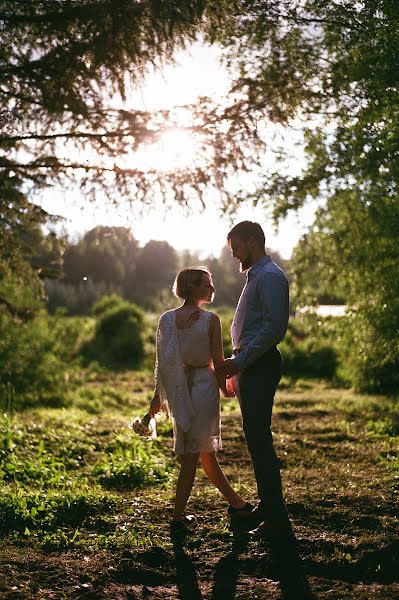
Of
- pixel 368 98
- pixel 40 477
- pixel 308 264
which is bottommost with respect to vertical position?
pixel 40 477

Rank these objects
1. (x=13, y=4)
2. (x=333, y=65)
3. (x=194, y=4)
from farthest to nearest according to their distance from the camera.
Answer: (x=333, y=65)
(x=13, y=4)
(x=194, y=4)

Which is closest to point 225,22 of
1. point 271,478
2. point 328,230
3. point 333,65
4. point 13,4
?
point 333,65

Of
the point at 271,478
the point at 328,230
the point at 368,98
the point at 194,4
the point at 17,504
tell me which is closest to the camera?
the point at 271,478

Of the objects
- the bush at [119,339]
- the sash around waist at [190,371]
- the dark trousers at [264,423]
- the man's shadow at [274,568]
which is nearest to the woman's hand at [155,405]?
the sash around waist at [190,371]

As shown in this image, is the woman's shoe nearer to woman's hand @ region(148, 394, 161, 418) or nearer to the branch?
woman's hand @ region(148, 394, 161, 418)

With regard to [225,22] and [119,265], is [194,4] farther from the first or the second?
[119,265]

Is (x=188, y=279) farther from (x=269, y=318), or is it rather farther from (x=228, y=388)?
(x=228, y=388)

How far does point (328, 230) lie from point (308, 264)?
95 centimetres

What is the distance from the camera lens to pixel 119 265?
159 feet

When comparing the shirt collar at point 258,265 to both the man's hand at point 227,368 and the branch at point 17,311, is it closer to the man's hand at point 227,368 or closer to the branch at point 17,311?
the man's hand at point 227,368

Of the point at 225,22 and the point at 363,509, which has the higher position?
the point at 225,22

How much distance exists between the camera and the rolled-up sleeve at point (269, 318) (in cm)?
447

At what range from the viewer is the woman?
4.91 m

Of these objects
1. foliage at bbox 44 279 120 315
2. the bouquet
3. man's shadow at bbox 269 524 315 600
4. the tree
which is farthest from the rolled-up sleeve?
the tree
